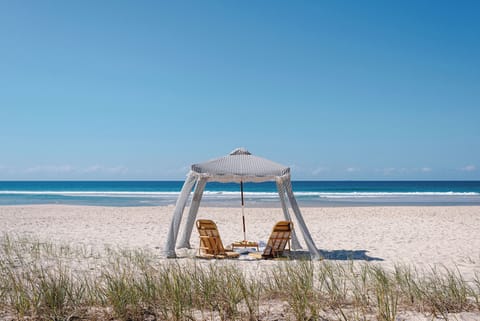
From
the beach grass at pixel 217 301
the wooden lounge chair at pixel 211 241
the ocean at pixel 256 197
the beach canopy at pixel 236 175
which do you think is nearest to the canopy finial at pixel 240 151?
the beach canopy at pixel 236 175

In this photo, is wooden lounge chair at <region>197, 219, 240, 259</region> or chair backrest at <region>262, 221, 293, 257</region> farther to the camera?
wooden lounge chair at <region>197, 219, 240, 259</region>

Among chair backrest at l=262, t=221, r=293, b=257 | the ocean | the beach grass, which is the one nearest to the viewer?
the beach grass

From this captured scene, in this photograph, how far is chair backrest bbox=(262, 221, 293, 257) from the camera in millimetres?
8039

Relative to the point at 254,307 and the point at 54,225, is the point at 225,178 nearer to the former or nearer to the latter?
the point at 254,307

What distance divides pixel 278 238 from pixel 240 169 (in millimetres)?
1444

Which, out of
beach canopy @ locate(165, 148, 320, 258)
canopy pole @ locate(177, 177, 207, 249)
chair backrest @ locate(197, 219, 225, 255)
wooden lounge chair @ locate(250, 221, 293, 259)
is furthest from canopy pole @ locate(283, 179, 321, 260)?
canopy pole @ locate(177, 177, 207, 249)

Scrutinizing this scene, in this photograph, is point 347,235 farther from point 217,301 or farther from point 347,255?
point 217,301

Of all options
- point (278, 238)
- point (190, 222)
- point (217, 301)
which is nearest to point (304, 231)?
point (278, 238)

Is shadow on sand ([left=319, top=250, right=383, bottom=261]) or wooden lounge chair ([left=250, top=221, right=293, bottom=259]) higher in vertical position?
wooden lounge chair ([left=250, top=221, right=293, bottom=259])

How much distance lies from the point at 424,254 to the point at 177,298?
19.7 ft

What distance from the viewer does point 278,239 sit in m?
8.10

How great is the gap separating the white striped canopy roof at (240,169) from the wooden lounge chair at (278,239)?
90 cm

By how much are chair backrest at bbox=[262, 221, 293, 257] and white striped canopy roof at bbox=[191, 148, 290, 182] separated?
892mm

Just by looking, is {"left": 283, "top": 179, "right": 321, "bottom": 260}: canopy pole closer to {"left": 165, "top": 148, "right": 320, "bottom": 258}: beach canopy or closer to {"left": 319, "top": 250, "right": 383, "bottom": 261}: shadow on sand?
{"left": 165, "top": 148, "right": 320, "bottom": 258}: beach canopy
